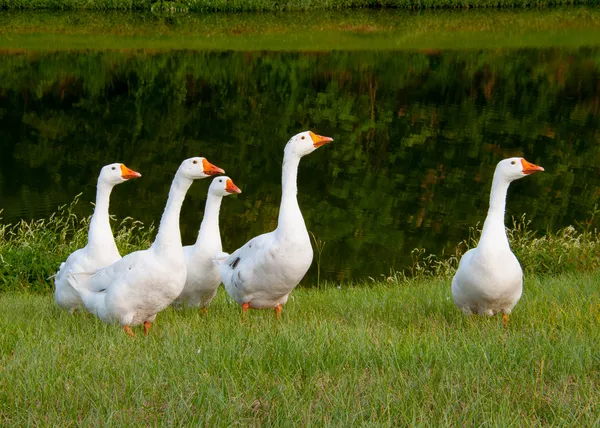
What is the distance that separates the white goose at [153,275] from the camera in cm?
695

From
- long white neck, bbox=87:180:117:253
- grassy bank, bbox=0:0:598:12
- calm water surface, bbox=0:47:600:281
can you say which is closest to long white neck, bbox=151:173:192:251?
long white neck, bbox=87:180:117:253

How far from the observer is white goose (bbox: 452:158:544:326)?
23.0 feet

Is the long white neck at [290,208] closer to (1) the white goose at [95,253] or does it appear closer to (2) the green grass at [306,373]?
(2) the green grass at [306,373]

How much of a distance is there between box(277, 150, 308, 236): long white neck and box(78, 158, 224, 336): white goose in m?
0.83

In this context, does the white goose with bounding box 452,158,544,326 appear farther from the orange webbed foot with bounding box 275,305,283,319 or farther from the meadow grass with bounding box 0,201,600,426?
the orange webbed foot with bounding box 275,305,283,319

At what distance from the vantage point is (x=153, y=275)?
22.7 ft

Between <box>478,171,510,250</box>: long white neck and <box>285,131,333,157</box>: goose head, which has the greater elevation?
<box>285,131,333,157</box>: goose head

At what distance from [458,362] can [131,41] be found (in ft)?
127

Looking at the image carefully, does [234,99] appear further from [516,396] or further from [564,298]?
[516,396]

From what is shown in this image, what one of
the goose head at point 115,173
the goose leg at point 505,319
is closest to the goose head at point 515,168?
the goose leg at point 505,319

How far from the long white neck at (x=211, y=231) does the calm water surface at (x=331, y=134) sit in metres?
5.53

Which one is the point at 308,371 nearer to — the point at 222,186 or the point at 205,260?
the point at 205,260

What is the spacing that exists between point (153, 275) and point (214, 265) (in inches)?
64.2

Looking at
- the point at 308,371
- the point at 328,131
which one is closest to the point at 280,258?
the point at 308,371
